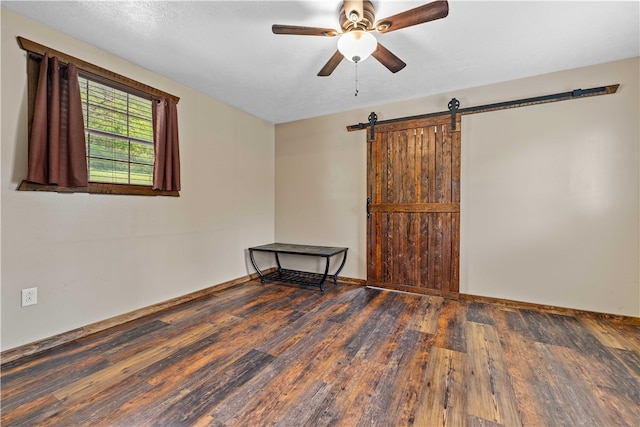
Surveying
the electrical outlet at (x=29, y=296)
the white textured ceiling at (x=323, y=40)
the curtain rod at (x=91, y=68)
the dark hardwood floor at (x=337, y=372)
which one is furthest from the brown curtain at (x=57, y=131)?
the dark hardwood floor at (x=337, y=372)

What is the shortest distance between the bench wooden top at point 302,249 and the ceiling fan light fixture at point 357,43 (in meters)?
2.31

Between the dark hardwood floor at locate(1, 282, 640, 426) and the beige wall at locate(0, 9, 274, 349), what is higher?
the beige wall at locate(0, 9, 274, 349)

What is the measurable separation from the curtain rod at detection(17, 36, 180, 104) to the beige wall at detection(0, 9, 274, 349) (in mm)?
54

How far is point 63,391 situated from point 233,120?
3272 millimetres

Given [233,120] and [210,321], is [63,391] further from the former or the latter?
Result: [233,120]

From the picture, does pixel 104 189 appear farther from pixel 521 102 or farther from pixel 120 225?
pixel 521 102

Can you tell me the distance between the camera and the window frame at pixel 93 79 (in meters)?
2.07

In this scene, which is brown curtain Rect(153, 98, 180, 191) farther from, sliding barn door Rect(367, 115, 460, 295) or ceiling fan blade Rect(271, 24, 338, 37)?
sliding barn door Rect(367, 115, 460, 295)

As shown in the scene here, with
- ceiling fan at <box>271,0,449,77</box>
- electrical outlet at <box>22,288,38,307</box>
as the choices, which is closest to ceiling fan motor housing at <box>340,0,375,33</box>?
ceiling fan at <box>271,0,449,77</box>

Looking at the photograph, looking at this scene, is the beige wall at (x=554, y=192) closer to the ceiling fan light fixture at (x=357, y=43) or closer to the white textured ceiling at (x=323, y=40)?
the white textured ceiling at (x=323, y=40)

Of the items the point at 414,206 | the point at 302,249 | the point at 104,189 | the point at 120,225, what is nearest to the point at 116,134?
the point at 104,189

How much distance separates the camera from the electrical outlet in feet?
6.70

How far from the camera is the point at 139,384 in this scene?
5.60ft

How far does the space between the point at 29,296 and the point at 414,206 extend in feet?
12.4
